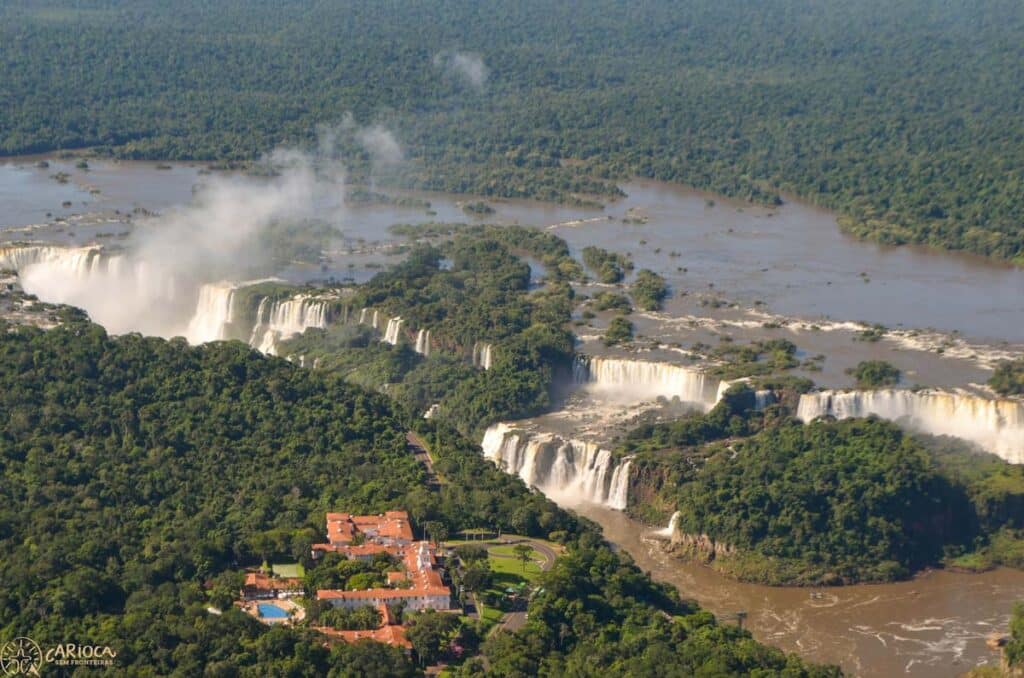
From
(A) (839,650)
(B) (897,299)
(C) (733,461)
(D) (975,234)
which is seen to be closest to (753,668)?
(A) (839,650)

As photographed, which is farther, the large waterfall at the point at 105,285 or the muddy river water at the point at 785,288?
the large waterfall at the point at 105,285

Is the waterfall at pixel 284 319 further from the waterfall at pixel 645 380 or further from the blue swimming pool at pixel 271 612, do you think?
the blue swimming pool at pixel 271 612

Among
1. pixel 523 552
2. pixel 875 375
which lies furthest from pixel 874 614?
pixel 875 375

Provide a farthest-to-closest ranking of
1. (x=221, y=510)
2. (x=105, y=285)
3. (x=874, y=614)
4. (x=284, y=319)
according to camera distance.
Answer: (x=105, y=285) < (x=284, y=319) < (x=874, y=614) < (x=221, y=510)

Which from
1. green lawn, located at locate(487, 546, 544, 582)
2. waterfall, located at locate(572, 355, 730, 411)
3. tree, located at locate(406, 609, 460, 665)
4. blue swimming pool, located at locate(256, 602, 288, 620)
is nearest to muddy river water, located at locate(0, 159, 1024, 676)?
waterfall, located at locate(572, 355, 730, 411)

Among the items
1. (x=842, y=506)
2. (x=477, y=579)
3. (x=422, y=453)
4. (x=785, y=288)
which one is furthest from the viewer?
(x=785, y=288)

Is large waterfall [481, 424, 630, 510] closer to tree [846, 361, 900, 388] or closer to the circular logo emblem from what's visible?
tree [846, 361, 900, 388]

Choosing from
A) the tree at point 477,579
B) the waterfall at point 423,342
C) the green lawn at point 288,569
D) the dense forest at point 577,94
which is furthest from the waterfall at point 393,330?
the dense forest at point 577,94

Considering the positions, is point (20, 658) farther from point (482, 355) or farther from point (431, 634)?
point (482, 355)
